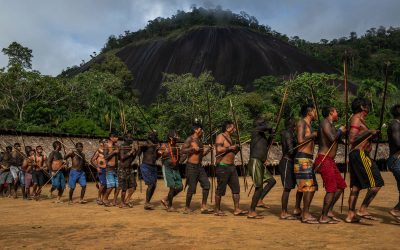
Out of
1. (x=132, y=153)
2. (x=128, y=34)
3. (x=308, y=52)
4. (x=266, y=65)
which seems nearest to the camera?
(x=132, y=153)

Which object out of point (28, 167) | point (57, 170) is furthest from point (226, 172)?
point (28, 167)

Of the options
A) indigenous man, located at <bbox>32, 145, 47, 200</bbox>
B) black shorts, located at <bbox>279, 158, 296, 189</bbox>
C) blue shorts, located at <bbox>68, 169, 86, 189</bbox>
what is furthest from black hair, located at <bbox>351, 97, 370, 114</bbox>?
indigenous man, located at <bbox>32, 145, 47, 200</bbox>

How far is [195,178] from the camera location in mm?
8883

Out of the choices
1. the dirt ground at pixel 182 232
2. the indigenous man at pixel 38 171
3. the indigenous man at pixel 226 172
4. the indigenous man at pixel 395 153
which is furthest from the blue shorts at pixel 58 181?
the indigenous man at pixel 395 153

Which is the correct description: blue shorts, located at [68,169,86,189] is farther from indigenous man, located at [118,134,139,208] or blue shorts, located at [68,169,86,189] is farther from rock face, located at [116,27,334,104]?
rock face, located at [116,27,334,104]

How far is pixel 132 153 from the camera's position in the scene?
10227 millimetres

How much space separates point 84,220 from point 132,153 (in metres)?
2.54

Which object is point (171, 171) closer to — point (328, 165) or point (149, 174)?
point (149, 174)

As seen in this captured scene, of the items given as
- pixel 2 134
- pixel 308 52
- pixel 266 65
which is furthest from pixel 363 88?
pixel 308 52

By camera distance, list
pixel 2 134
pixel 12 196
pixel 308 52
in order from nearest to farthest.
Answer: pixel 12 196 < pixel 2 134 < pixel 308 52

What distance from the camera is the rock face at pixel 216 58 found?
92.5 metres

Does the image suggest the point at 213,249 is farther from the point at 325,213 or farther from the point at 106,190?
the point at 106,190

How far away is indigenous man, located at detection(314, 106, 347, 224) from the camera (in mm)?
6812

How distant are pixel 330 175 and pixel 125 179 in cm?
Result: 493
